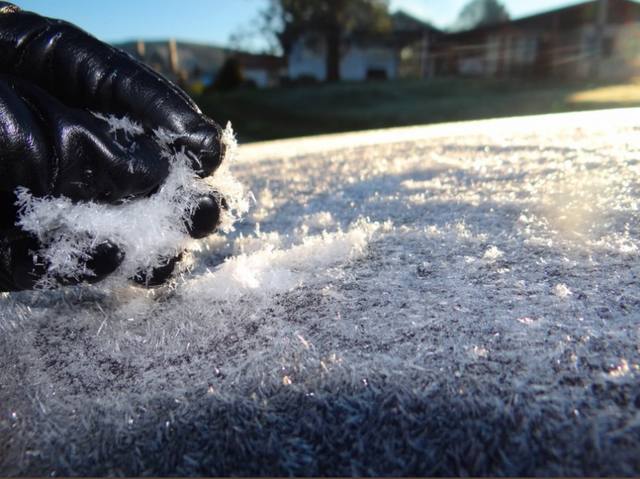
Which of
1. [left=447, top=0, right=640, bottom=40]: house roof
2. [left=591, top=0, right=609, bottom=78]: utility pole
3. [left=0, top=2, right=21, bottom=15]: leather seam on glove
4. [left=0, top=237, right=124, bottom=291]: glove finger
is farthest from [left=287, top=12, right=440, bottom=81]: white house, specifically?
[left=0, top=237, right=124, bottom=291]: glove finger

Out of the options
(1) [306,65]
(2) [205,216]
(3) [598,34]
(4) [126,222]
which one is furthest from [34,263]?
(1) [306,65]

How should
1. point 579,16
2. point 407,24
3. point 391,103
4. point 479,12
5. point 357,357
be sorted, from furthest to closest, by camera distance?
1. point 479,12
2. point 407,24
3. point 579,16
4. point 391,103
5. point 357,357

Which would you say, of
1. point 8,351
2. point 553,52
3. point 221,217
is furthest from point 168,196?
point 553,52

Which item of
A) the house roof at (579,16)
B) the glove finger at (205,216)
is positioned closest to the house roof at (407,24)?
the house roof at (579,16)

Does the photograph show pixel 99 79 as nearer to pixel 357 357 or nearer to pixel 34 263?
pixel 34 263

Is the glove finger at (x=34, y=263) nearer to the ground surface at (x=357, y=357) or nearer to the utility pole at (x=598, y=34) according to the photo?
the ground surface at (x=357, y=357)

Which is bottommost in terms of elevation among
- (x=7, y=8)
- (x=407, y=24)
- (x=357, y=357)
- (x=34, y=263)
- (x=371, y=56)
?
(x=357, y=357)
